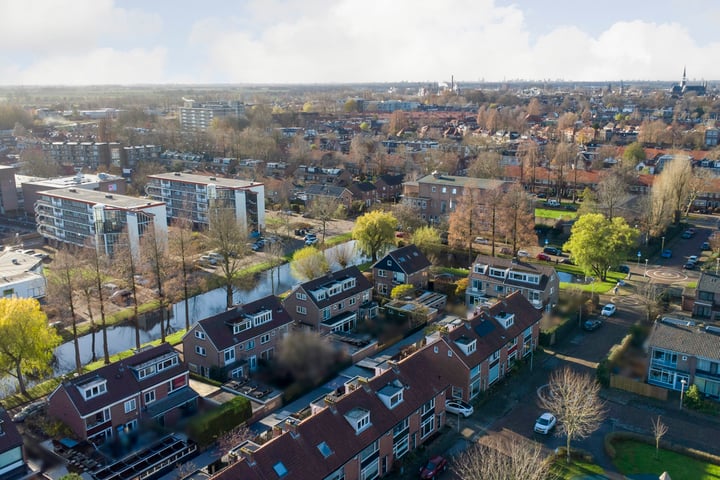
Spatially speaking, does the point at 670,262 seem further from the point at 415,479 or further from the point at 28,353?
the point at 28,353

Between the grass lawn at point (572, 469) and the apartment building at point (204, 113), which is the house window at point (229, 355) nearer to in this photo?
the grass lawn at point (572, 469)

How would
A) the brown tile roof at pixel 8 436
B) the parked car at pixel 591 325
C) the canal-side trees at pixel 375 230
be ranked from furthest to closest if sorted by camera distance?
the canal-side trees at pixel 375 230
the parked car at pixel 591 325
the brown tile roof at pixel 8 436

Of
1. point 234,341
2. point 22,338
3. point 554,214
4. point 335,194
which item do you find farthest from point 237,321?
point 554,214

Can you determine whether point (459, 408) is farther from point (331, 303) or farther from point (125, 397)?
point (125, 397)

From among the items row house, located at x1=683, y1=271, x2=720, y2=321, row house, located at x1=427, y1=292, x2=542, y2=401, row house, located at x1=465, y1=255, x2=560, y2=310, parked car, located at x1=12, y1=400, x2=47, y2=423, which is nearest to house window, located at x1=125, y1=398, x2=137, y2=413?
parked car, located at x1=12, y1=400, x2=47, y2=423

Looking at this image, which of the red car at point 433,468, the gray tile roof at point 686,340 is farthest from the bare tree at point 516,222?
the red car at point 433,468
